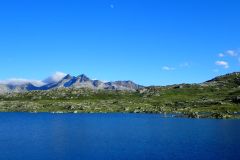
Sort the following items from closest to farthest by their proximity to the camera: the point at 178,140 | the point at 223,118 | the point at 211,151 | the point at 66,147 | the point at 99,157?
1. the point at 99,157
2. the point at 211,151
3. the point at 66,147
4. the point at 178,140
5. the point at 223,118

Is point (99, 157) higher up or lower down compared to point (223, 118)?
lower down

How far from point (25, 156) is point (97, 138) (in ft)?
107

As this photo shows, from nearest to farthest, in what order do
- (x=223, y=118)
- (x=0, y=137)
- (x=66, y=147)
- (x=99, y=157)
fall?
(x=99, y=157)
(x=66, y=147)
(x=0, y=137)
(x=223, y=118)

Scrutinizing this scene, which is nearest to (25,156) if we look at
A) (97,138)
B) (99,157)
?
(99,157)

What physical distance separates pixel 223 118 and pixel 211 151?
9071 cm

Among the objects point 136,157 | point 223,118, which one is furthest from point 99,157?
point 223,118

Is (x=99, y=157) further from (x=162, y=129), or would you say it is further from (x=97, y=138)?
(x=162, y=129)

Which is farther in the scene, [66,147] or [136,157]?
[66,147]

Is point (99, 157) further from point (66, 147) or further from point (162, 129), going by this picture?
point (162, 129)

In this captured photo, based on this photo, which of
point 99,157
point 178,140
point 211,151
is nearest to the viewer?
point 99,157

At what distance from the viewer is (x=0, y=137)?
113 metres

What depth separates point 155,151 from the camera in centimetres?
8581

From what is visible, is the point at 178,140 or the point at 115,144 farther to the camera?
the point at 178,140

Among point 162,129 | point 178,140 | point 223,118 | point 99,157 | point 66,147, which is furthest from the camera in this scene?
point 223,118
